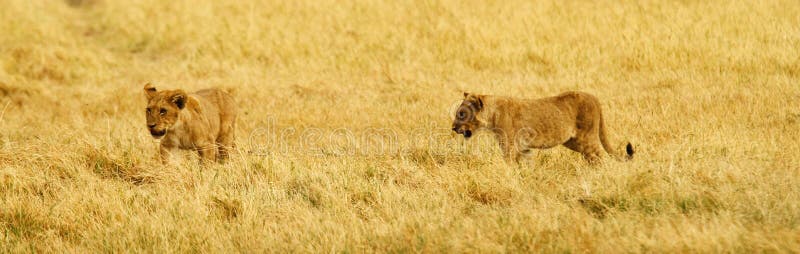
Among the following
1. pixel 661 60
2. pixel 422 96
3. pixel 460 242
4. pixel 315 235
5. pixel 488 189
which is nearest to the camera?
pixel 460 242

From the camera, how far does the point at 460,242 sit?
16.9 ft

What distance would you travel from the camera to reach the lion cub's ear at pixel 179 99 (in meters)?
7.28

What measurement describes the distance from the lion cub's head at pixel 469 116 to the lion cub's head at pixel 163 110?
226 cm

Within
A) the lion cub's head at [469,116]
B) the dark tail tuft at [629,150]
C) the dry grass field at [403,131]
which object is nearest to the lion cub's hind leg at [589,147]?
the dry grass field at [403,131]

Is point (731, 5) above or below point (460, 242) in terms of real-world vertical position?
above

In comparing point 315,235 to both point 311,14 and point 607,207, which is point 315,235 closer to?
point 607,207

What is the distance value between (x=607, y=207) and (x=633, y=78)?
6.69 meters

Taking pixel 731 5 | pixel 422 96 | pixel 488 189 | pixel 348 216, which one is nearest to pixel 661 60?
pixel 731 5

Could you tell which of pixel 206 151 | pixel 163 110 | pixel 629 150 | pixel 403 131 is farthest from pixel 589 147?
pixel 163 110

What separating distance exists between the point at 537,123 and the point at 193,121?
113 inches

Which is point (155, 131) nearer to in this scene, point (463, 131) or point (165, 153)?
point (165, 153)

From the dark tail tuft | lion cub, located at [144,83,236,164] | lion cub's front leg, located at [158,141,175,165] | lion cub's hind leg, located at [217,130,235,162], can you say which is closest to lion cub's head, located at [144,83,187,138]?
lion cub, located at [144,83,236,164]

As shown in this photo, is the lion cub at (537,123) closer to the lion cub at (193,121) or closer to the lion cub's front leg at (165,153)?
the lion cub at (193,121)

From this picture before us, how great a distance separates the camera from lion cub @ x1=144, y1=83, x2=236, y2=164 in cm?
727
